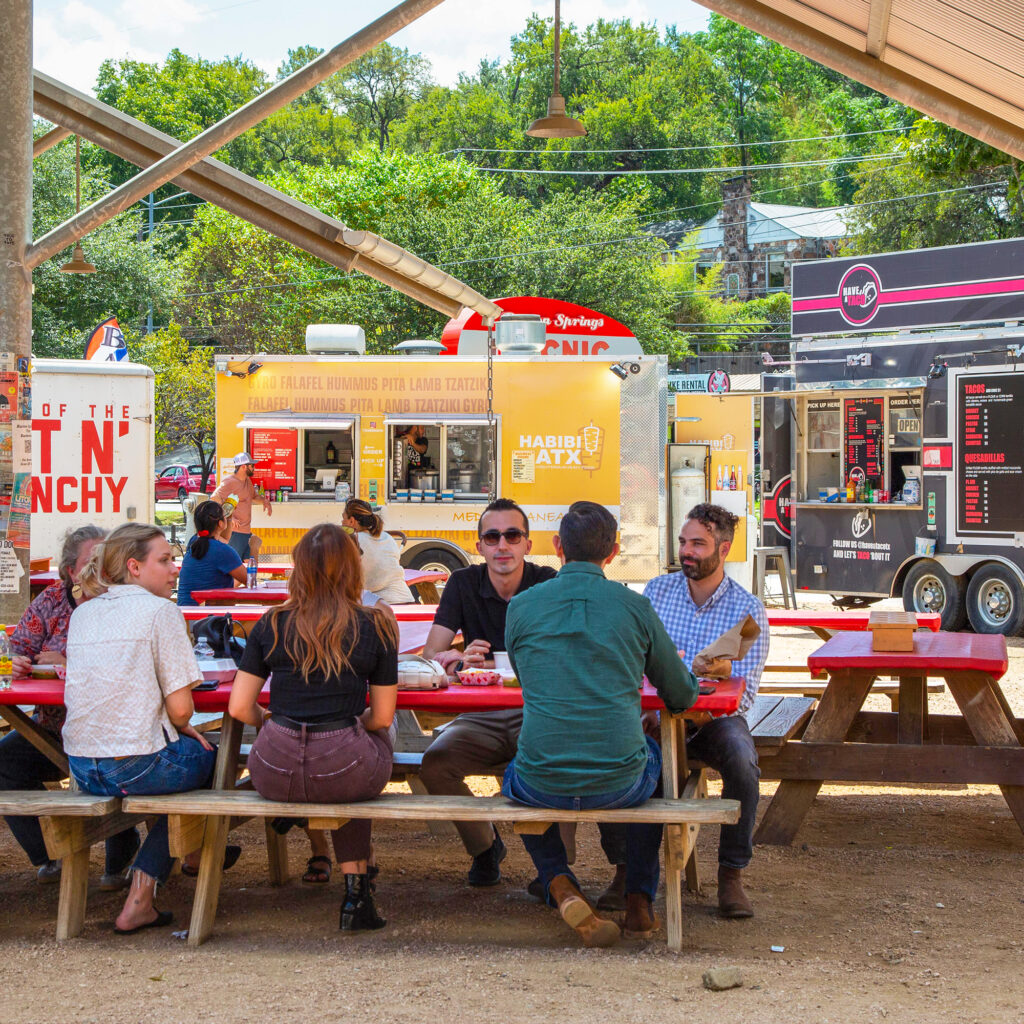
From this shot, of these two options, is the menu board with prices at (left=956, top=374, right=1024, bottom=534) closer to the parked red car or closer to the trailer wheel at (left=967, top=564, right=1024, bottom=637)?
the trailer wheel at (left=967, top=564, right=1024, bottom=637)

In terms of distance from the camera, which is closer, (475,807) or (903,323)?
(475,807)

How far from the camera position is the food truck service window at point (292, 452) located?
44.7ft

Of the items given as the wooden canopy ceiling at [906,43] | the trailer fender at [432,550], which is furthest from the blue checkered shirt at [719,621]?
the trailer fender at [432,550]

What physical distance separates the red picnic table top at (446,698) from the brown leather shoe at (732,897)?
56cm

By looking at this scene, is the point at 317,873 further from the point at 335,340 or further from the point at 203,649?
the point at 335,340

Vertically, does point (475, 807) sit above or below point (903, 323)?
below

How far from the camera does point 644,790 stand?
13.3 feet

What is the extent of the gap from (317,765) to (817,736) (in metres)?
2.33

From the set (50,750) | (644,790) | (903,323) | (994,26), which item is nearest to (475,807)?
(644,790)

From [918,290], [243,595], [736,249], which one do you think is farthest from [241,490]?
[736,249]

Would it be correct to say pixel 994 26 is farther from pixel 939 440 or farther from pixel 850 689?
pixel 939 440

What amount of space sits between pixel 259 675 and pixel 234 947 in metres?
0.87

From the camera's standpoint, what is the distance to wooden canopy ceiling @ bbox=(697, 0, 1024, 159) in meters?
5.73

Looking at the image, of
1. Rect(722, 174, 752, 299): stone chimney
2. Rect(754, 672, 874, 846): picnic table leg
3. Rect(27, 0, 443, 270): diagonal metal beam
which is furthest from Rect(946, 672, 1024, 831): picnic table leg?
Rect(722, 174, 752, 299): stone chimney
